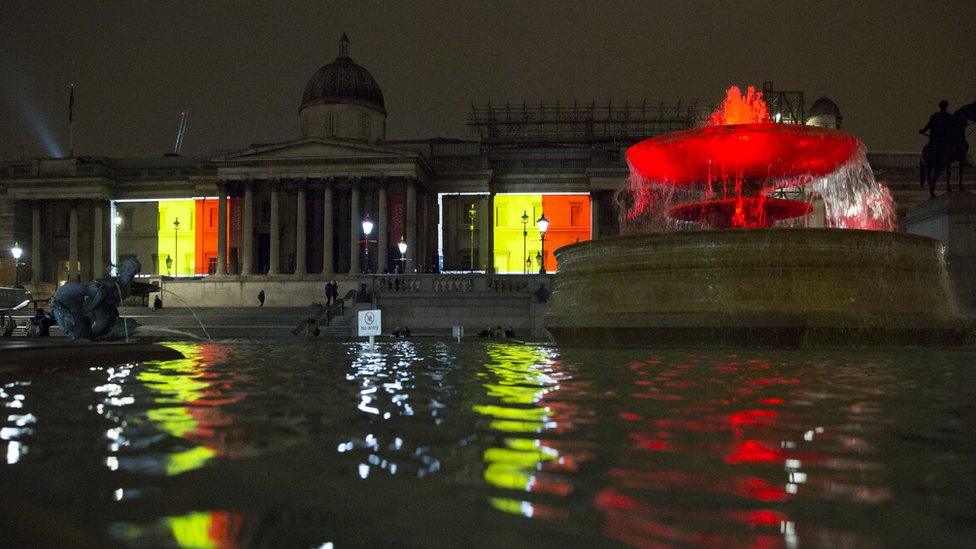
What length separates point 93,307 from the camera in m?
12.4

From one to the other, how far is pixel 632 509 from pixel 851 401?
11.7 ft

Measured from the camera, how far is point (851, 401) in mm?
5629

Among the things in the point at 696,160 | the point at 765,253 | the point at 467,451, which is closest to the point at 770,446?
the point at 467,451

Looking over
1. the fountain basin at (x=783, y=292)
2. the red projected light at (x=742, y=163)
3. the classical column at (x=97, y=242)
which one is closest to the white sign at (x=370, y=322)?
the fountain basin at (x=783, y=292)

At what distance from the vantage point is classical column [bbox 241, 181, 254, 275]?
170 feet

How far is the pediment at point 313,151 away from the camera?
1977 inches

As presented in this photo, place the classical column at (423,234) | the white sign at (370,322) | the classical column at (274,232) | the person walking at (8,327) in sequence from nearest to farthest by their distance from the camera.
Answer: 1. the white sign at (370,322)
2. the person walking at (8,327)
3. the classical column at (274,232)
4. the classical column at (423,234)

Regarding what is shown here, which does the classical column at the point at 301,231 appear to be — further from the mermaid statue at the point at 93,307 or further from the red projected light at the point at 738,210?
the mermaid statue at the point at 93,307

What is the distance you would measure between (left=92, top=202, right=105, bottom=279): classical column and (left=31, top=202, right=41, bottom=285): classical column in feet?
11.5

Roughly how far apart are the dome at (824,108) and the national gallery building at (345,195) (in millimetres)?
107

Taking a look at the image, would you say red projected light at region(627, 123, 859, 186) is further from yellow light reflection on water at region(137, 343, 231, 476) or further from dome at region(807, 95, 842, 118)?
dome at region(807, 95, 842, 118)

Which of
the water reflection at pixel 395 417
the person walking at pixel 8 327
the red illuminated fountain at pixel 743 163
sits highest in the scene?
the red illuminated fountain at pixel 743 163

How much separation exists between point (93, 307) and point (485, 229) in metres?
44.7

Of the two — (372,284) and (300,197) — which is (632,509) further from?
(300,197)
